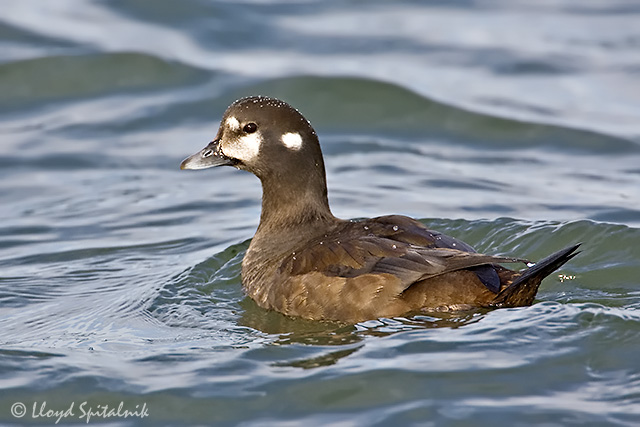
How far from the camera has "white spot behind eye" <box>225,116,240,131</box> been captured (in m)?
7.16

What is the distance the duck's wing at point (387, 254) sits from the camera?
6016mm

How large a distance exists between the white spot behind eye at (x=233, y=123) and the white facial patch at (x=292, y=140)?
1.08 ft

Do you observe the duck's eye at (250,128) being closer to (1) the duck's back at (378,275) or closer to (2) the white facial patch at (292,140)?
(2) the white facial patch at (292,140)

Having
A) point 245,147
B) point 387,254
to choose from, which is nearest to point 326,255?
point 387,254

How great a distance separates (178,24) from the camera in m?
14.1

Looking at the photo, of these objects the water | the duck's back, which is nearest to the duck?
the duck's back

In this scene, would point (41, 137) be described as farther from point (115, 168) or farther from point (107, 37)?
point (107, 37)

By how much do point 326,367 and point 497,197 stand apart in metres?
4.07

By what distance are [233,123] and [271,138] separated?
29 cm

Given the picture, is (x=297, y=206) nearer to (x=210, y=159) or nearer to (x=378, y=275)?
(x=210, y=159)

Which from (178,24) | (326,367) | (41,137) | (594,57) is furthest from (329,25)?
(326,367)

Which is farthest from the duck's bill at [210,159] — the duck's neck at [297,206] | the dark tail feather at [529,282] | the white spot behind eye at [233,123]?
the dark tail feather at [529,282]

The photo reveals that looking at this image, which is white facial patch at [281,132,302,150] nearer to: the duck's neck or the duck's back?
the duck's neck

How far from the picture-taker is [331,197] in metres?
9.61
